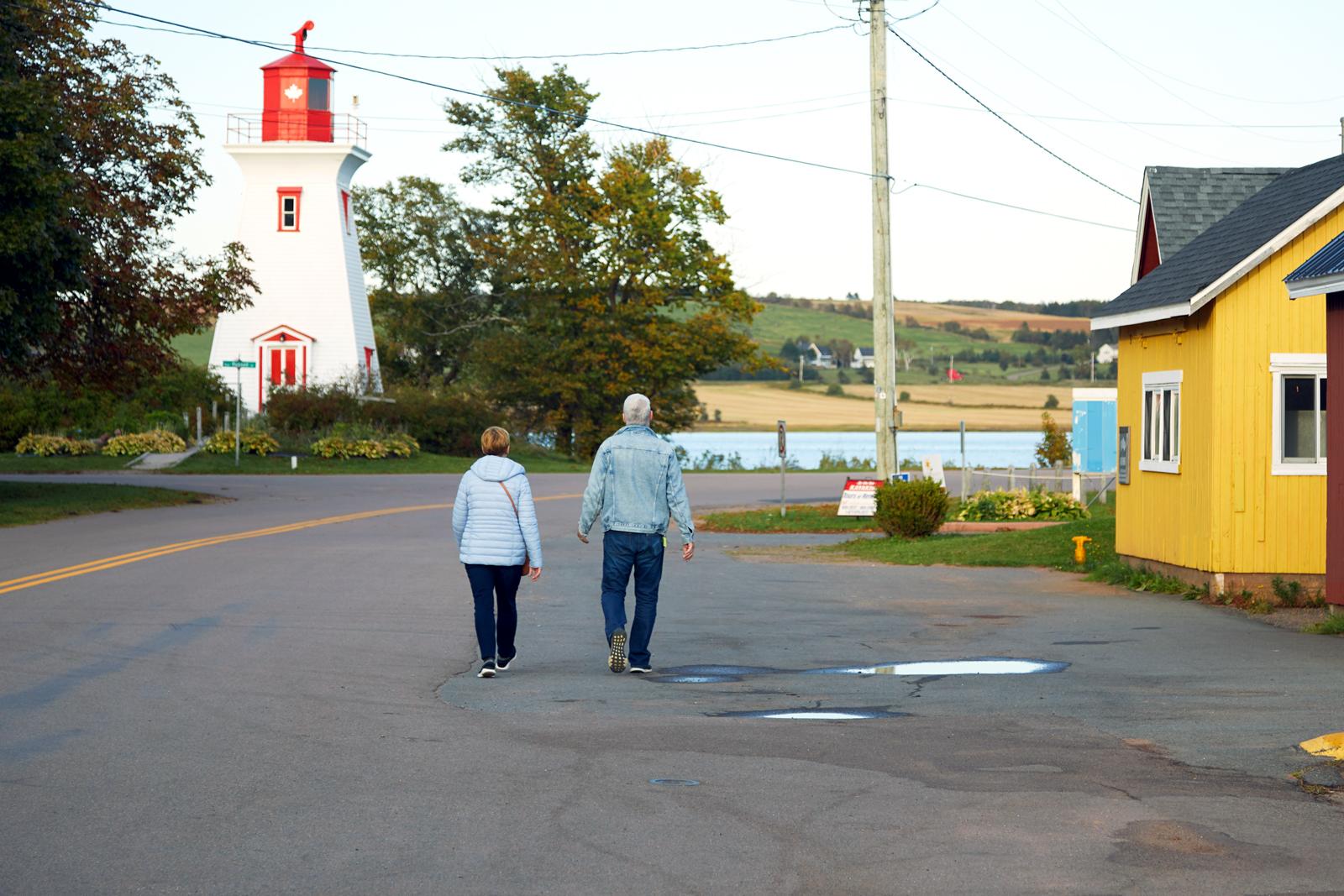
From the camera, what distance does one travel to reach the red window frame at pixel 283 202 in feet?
185

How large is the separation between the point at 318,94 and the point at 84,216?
28778 mm

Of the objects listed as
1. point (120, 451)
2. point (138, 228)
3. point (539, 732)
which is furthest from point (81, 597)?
point (120, 451)

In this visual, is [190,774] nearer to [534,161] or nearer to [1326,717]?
[1326,717]

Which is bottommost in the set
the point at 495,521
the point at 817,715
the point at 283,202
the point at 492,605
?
the point at 817,715

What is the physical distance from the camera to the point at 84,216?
28.8 m

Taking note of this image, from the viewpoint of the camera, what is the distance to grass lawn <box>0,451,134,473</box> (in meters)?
43.3

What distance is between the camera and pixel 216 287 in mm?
33469

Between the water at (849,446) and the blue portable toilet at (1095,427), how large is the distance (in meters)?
32.5

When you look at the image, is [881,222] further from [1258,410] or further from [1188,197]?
[1258,410]

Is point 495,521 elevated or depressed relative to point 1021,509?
elevated

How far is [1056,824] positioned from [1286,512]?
34.5ft

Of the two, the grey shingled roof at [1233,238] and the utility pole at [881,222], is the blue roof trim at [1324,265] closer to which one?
the grey shingled roof at [1233,238]

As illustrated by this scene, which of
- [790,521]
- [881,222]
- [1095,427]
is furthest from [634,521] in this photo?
[1095,427]

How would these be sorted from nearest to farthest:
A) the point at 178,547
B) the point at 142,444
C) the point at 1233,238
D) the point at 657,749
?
the point at 657,749
the point at 1233,238
the point at 178,547
the point at 142,444
